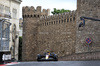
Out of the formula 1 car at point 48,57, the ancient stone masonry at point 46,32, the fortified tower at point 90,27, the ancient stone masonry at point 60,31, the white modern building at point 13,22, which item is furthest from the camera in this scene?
the white modern building at point 13,22

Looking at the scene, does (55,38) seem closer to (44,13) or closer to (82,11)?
(44,13)

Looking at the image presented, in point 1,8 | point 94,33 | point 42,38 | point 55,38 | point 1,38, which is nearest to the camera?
point 1,38

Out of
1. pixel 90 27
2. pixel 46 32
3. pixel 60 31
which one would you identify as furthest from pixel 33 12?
pixel 90 27

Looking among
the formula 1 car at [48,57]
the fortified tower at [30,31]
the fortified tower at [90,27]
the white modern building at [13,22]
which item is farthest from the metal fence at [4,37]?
the fortified tower at [30,31]

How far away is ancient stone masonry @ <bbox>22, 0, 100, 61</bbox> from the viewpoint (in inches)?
1332

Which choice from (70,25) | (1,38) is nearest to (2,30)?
(1,38)

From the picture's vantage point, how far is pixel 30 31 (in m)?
51.0

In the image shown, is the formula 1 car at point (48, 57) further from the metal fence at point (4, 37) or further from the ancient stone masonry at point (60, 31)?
the ancient stone masonry at point (60, 31)

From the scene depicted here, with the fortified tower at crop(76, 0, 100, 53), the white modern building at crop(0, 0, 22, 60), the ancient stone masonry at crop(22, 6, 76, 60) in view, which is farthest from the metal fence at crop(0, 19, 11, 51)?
the ancient stone masonry at crop(22, 6, 76, 60)

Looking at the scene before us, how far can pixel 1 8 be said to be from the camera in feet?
131

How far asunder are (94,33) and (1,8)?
12.4 metres

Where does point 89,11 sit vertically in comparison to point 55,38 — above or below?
above

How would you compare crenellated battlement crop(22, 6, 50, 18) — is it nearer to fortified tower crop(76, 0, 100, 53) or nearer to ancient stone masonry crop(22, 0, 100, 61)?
ancient stone masonry crop(22, 0, 100, 61)

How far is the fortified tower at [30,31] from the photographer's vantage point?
50.5 metres
